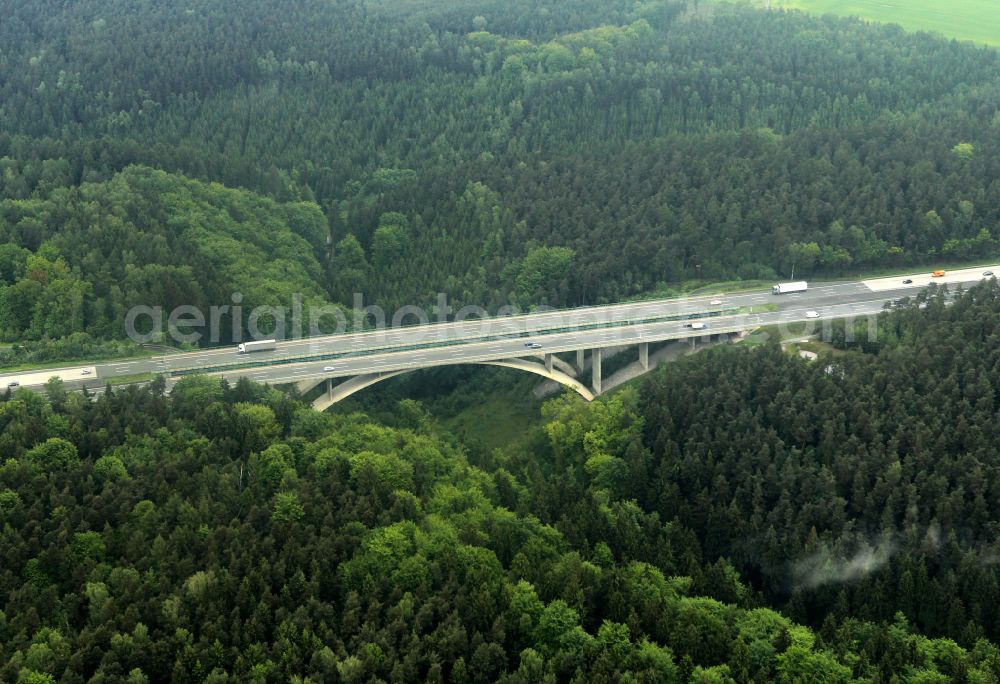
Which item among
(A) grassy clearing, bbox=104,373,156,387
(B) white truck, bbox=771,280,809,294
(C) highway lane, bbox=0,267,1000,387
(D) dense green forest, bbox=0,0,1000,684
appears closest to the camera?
(D) dense green forest, bbox=0,0,1000,684

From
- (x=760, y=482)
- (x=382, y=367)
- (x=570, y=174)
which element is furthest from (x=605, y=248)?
(x=760, y=482)

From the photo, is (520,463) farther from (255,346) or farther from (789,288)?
(789,288)

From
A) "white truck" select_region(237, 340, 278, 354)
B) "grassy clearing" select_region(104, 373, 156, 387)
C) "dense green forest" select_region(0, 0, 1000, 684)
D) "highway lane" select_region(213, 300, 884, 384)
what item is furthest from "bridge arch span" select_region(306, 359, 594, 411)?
"grassy clearing" select_region(104, 373, 156, 387)

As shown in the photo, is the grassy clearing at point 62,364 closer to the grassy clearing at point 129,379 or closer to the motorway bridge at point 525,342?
the motorway bridge at point 525,342

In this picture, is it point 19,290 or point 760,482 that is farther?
point 19,290

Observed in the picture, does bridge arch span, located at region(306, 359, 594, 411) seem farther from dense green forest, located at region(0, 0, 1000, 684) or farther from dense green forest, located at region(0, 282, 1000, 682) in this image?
dense green forest, located at region(0, 282, 1000, 682)

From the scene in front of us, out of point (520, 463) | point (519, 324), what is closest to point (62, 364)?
point (520, 463)

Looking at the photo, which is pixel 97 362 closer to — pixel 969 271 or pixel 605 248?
pixel 605 248
